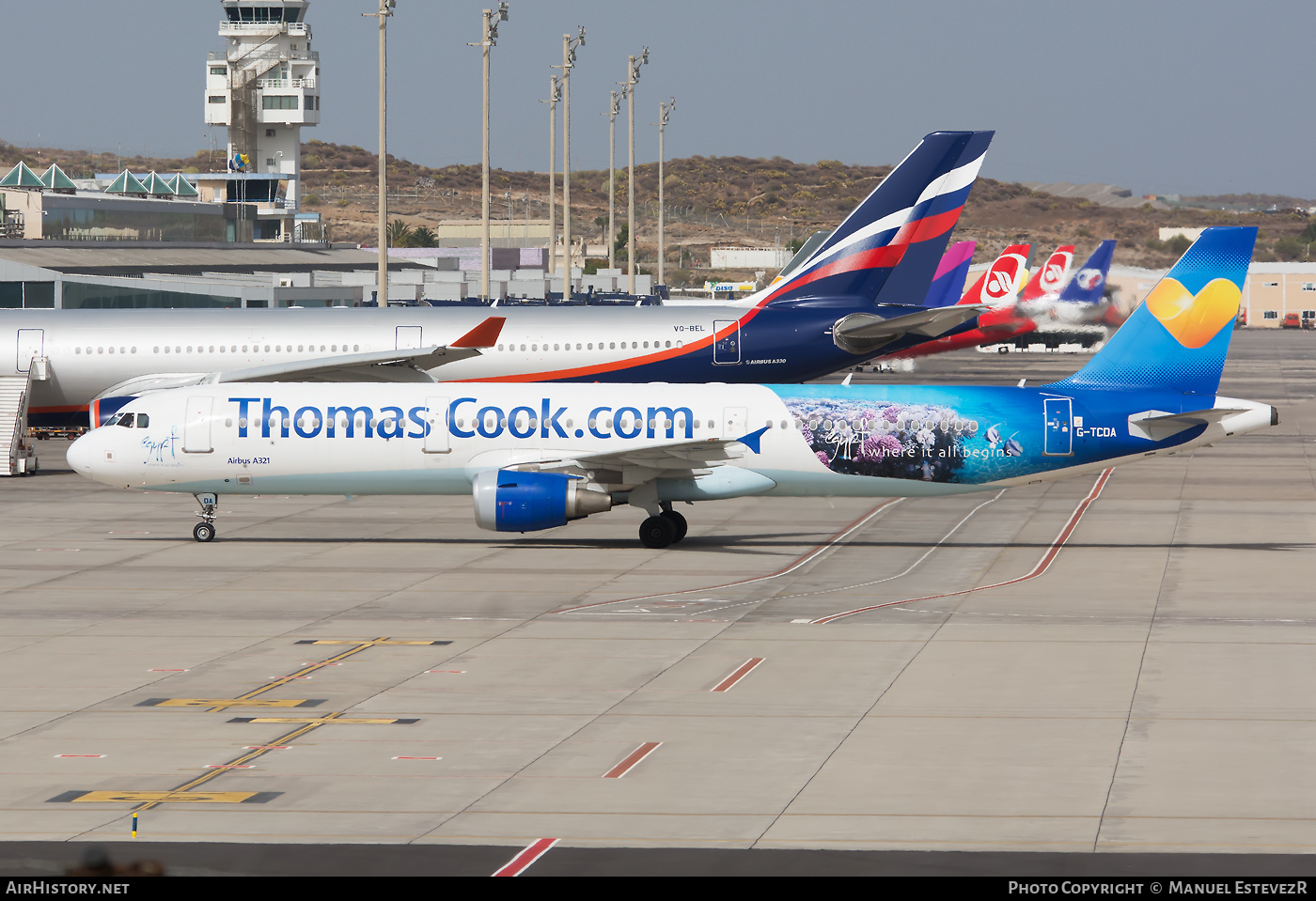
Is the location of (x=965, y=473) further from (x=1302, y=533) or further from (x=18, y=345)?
(x=18, y=345)

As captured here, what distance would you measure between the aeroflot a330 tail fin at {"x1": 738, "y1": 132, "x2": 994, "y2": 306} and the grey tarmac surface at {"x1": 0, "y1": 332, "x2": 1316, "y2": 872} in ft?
46.8

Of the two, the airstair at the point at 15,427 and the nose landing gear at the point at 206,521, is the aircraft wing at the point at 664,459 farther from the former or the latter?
the airstair at the point at 15,427

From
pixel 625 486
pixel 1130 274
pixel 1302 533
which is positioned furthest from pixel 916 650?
pixel 1130 274

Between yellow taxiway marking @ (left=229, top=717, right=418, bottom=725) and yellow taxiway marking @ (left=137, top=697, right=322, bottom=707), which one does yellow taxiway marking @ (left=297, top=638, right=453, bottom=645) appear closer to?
yellow taxiway marking @ (left=137, top=697, right=322, bottom=707)

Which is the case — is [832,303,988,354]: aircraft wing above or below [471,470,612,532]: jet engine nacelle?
Result: above

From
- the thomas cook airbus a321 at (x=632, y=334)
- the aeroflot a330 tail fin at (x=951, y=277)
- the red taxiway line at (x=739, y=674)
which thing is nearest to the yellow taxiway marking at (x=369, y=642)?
the red taxiway line at (x=739, y=674)

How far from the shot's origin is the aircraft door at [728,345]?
180 ft

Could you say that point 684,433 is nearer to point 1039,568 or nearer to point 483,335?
point 1039,568

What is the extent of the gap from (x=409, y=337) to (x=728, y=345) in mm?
10797

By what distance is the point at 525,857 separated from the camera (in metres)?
15.7

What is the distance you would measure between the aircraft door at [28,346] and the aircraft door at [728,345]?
915 inches

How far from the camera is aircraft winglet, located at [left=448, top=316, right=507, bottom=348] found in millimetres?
53562

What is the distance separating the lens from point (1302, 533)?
40625 mm

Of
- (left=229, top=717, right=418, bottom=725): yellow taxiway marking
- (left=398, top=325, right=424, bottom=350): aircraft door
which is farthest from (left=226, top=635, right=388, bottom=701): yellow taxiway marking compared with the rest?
(left=398, top=325, right=424, bottom=350): aircraft door
